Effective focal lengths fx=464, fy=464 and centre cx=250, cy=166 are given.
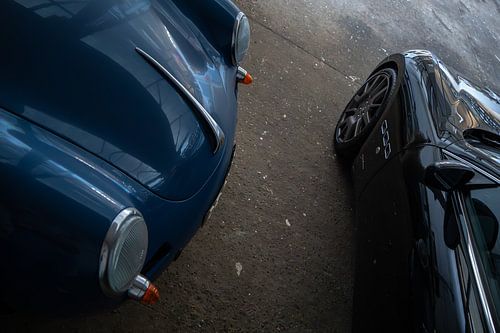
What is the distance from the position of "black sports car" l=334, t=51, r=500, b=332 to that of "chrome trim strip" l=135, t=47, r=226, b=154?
921 millimetres

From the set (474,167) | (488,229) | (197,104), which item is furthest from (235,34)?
(488,229)

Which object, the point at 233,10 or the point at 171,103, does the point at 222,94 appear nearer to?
the point at 171,103

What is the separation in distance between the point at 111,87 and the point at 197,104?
14.4 inches

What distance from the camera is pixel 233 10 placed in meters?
2.41

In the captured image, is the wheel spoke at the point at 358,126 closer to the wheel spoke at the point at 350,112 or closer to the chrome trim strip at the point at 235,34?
the wheel spoke at the point at 350,112

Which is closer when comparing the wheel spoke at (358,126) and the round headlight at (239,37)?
the round headlight at (239,37)

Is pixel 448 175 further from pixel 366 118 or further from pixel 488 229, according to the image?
pixel 366 118

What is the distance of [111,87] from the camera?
179 cm

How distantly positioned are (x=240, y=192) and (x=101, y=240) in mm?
1636

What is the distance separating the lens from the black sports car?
69.4 inches

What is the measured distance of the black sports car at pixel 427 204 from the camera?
176cm

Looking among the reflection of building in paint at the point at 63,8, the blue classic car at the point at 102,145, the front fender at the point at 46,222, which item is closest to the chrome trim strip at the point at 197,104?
the blue classic car at the point at 102,145

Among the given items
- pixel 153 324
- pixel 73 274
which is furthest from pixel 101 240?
pixel 153 324

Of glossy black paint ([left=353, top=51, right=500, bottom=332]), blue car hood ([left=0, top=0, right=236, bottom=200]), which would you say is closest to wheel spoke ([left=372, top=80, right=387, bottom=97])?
glossy black paint ([left=353, top=51, right=500, bottom=332])
